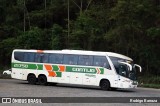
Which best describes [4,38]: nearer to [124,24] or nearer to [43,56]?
[124,24]

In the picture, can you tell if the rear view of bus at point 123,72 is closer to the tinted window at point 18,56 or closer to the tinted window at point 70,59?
the tinted window at point 70,59

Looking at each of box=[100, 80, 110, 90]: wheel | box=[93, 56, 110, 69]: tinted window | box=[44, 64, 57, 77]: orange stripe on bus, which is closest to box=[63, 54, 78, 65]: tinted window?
box=[44, 64, 57, 77]: orange stripe on bus

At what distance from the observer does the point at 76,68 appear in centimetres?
3297

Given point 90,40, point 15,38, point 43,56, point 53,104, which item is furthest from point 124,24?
point 53,104

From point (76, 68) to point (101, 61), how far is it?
2.27 meters

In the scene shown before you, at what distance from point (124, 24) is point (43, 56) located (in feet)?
46.1

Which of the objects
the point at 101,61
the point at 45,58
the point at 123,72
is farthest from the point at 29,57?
the point at 123,72

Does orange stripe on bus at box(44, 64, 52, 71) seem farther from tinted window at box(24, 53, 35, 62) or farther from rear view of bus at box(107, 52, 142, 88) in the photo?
rear view of bus at box(107, 52, 142, 88)

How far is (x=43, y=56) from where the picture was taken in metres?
34.9

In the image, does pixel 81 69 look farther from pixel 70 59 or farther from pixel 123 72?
pixel 123 72

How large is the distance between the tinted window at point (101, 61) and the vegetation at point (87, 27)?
45.6 feet

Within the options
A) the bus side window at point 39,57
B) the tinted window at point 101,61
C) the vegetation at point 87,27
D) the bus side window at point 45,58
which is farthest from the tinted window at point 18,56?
the vegetation at point 87,27

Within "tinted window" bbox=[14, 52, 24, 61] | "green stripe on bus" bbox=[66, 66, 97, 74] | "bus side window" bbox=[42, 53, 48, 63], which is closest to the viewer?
"green stripe on bus" bbox=[66, 66, 97, 74]

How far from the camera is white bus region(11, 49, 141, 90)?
31.5 meters
